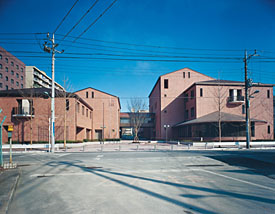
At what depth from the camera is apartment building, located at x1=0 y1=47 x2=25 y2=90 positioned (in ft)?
185

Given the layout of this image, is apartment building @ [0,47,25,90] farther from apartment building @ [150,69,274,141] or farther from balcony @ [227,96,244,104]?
balcony @ [227,96,244,104]

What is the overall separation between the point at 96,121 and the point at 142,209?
44149 mm

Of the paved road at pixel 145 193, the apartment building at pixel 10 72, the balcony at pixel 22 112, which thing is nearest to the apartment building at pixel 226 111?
the paved road at pixel 145 193

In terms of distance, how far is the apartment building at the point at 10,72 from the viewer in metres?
56.3

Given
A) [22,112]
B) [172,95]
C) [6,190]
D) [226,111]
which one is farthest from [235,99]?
[6,190]

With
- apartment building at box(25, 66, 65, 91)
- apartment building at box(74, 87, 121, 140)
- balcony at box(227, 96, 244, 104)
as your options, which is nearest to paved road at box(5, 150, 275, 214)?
balcony at box(227, 96, 244, 104)

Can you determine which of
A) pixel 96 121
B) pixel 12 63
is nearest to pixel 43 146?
pixel 96 121

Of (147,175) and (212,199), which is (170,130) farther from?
(212,199)

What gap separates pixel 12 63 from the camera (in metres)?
60.7

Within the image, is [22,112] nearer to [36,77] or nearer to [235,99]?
[235,99]

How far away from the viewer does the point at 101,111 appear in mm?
47969

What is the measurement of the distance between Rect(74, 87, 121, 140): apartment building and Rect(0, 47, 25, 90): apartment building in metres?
26.5

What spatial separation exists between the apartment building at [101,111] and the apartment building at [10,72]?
26523 mm

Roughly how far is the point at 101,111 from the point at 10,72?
34.6 meters
